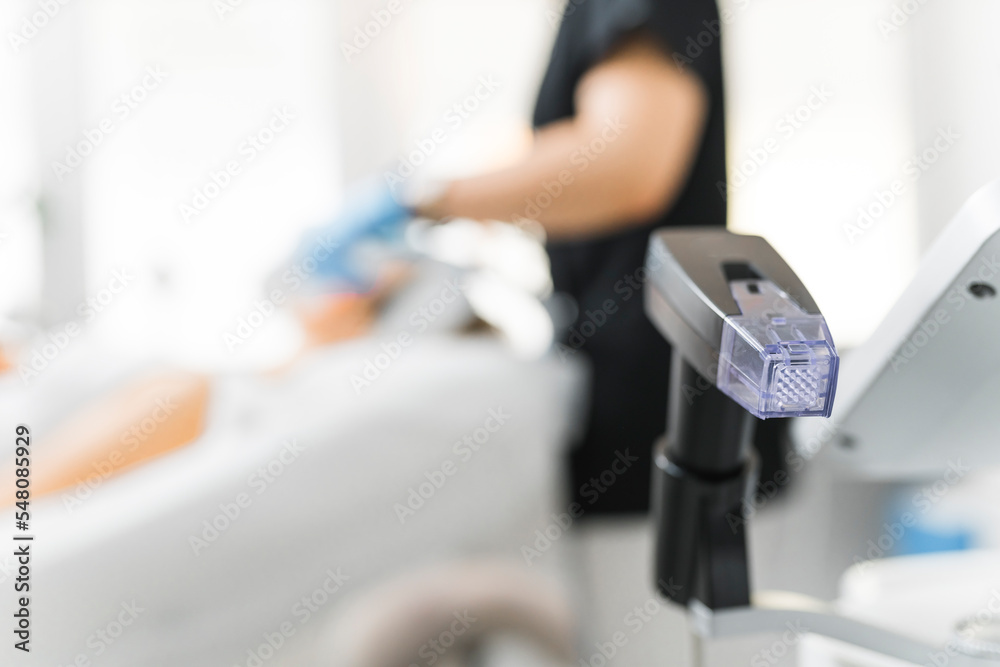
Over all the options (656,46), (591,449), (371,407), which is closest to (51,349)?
(371,407)

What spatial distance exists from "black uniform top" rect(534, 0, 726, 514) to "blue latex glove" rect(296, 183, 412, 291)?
0.32 m

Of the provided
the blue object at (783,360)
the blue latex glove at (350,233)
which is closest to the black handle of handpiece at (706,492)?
the blue object at (783,360)

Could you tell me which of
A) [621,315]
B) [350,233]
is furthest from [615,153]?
[350,233]

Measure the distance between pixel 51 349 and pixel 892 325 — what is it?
3.87ft

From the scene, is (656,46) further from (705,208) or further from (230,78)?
(230,78)

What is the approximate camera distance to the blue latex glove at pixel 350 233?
1188 millimetres

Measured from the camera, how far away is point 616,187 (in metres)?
0.98

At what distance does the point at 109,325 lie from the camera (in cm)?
182

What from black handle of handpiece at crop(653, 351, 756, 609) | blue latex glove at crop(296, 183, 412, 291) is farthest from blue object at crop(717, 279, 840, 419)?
blue latex glove at crop(296, 183, 412, 291)

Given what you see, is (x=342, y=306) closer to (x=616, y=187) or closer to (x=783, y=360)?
(x=616, y=187)

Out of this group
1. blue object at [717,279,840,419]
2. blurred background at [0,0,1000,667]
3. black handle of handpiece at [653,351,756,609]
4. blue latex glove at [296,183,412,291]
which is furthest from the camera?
blue latex glove at [296,183,412,291]

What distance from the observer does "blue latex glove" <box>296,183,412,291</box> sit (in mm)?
1188

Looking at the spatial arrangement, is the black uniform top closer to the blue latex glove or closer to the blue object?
the blue latex glove

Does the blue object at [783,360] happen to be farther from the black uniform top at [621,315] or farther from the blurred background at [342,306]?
the black uniform top at [621,315]
